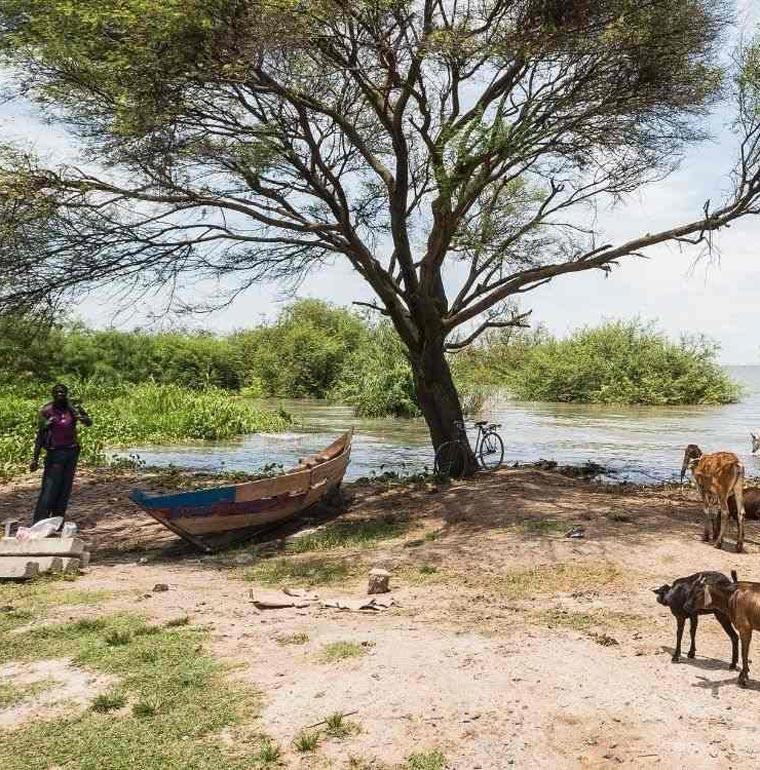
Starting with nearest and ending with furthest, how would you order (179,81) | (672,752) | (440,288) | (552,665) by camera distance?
(672,752) → (552,665) → (179,81) → (440,288)

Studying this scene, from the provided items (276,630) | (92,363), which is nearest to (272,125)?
(276,630)

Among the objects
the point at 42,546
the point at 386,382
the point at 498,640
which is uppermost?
the point at 386,382

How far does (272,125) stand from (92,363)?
27.8 metres

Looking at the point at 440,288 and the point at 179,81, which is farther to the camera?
the point at 440,288

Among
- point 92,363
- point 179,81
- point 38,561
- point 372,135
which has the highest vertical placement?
point 372,135

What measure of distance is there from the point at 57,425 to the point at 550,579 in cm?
637

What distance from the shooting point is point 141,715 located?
4.69m

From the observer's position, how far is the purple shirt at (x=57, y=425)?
10.3m

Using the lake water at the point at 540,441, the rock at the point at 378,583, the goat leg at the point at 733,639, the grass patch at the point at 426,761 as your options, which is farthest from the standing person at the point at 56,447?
the lake water at the point at 540,441

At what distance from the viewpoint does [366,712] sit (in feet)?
15.2

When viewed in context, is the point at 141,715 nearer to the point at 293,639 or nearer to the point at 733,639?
the point at 293,639

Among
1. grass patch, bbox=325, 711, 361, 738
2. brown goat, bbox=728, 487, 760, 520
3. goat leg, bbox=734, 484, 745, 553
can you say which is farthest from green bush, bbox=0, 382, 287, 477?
grass patch, bbox=325, 711, 361, 738

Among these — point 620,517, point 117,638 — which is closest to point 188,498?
point 117,638

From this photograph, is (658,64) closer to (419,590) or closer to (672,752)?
(419,590)
